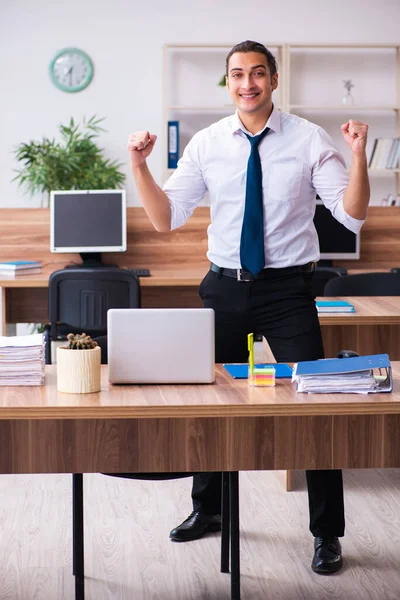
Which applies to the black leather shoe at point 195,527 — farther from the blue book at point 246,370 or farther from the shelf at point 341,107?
the shelf at point 341,107

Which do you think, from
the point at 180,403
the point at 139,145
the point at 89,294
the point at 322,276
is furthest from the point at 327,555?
the point at 322,276

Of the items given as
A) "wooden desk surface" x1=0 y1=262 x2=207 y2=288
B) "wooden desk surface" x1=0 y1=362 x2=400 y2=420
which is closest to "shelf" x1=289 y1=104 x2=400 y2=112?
"wooden desk surface" x1=0 y1=262 x2=207 y2=288

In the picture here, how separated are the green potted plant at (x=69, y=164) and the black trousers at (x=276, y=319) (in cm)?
437

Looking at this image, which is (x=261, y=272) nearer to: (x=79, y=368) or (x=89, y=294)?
(x=79, y=368)

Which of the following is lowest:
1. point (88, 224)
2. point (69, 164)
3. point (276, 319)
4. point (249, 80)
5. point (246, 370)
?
point (246, 370)

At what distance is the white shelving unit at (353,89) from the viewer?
7.36m

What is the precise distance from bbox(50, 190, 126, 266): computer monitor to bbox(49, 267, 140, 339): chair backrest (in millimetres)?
577

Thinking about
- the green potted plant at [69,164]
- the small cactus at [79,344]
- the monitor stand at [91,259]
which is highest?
the green potted plant at [69,164]

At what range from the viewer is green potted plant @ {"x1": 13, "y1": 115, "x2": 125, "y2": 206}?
22.1ft

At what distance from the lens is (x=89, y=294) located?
434 cm

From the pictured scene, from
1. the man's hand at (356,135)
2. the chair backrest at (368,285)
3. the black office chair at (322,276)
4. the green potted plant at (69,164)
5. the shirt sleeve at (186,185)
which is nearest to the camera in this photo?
the man's hand at (356,135)

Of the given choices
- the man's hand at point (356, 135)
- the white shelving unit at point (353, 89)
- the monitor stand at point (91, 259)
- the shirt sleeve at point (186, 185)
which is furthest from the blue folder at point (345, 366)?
the white shelving unit at point (353, 89)

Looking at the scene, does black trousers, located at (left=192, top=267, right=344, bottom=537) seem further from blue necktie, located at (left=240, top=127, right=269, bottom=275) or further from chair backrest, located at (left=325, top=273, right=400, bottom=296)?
chair backrest, located at (left=325, top=273, right=400, bottom=296)

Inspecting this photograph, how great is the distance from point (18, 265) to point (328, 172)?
248 centimetres
